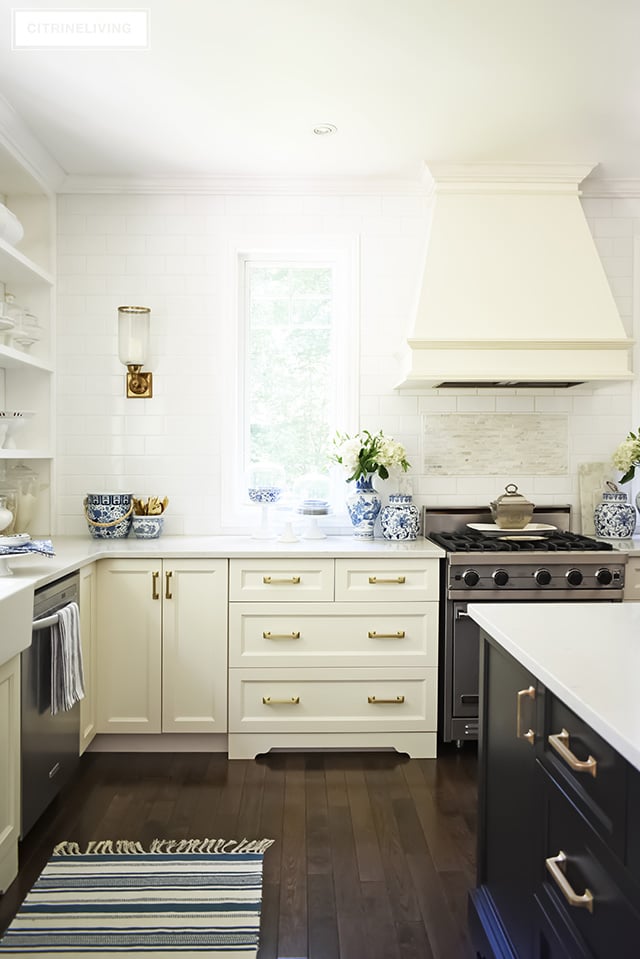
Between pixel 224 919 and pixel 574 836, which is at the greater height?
pixel 574 836

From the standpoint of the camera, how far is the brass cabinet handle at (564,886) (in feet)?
3.97

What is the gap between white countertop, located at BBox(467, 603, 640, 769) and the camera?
1.11m

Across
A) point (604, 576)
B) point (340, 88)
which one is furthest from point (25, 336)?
point (604, 576)

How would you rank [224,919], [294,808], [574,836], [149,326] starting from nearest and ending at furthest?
1. [574,836]
2. [224,919]
3. [294,808]
4. [149,326]

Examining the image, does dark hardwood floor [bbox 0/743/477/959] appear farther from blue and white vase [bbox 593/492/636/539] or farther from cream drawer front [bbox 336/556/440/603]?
blue and white vase [bbox 593/492/636/539]

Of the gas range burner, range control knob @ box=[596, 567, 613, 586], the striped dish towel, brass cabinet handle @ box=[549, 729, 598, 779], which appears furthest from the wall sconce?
brass cabinet handle @ box=[549, 729, 598, 779]

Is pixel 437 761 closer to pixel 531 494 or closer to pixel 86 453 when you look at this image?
pixel 531 494

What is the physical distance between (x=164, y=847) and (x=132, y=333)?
8.20 feet

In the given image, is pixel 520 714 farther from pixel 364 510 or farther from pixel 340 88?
pixel 340 88

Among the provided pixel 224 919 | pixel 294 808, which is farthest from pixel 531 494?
pixel 224 919

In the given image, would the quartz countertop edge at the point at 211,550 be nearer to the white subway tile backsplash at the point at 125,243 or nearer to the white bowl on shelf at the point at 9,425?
the white bowl on shelf at the point at 9,425

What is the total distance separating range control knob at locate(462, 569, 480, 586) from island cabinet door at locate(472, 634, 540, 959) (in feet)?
4.14

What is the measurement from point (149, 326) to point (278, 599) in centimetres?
170

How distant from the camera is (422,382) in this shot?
345cm
